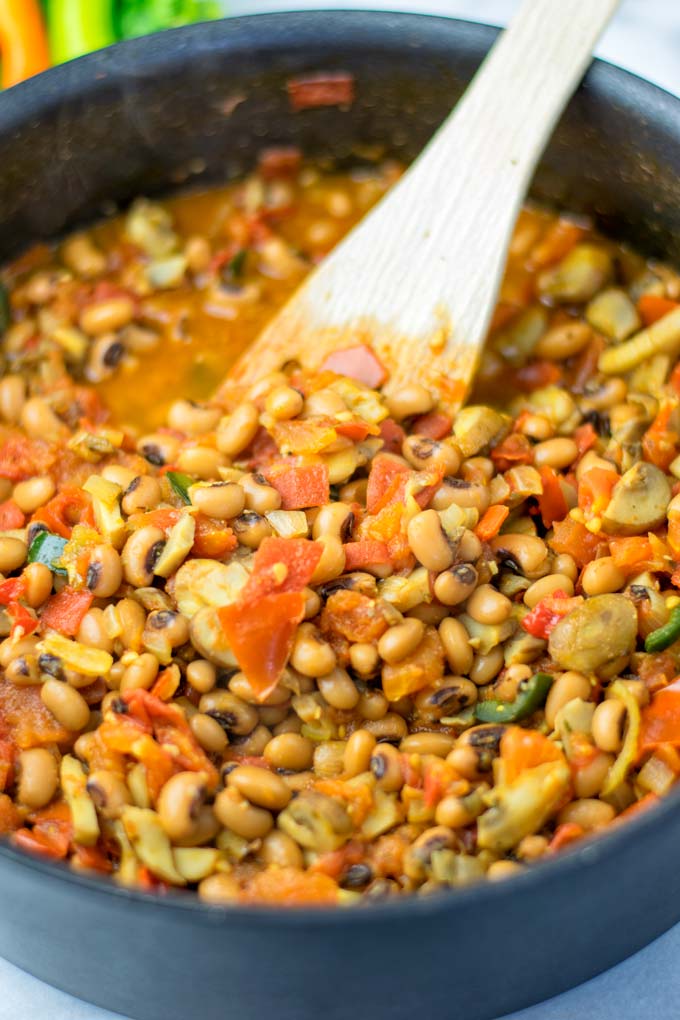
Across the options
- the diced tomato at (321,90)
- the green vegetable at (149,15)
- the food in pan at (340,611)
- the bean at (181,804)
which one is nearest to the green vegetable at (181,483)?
the food in pan at (340,611)

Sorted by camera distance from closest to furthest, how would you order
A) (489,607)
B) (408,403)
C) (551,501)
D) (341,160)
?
1. (489,607)
2. (551,501)
3. (408,403)
4. (341,160)

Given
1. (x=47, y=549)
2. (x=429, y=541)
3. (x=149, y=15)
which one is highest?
(x=149, y=15)

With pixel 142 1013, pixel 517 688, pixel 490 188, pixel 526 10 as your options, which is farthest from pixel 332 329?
pixel 142 1013

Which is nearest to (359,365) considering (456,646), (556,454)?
(556,454)

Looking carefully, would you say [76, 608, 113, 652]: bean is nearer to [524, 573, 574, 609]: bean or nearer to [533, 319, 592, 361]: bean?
[524, 573, 574, 609]: bean

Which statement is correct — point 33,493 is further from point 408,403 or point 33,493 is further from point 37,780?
point 408,403

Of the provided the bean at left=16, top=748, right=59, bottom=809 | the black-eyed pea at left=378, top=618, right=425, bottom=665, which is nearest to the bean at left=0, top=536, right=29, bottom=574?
the bean at left=16, top=748, right=59, bottom=809
